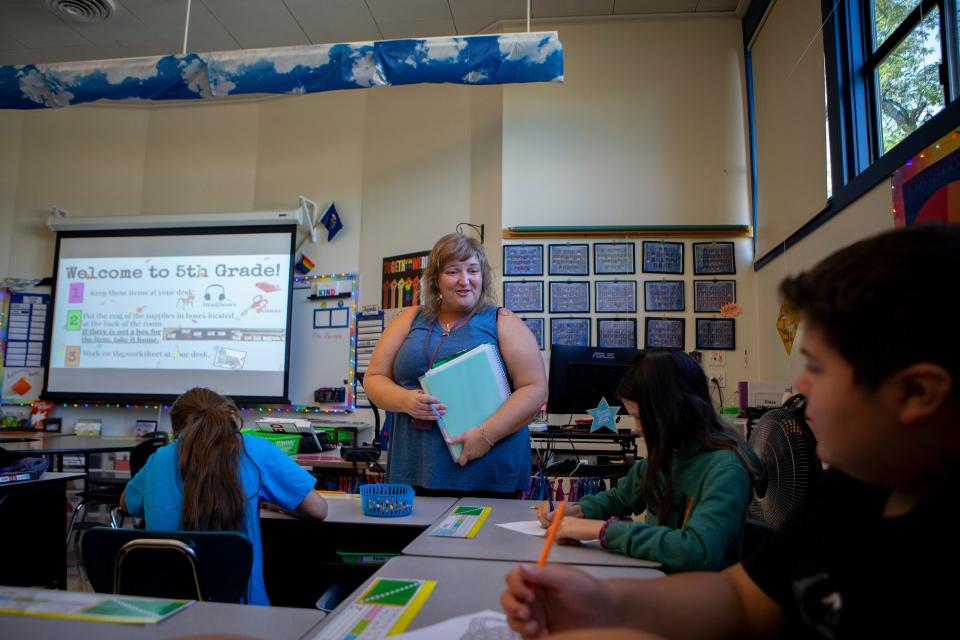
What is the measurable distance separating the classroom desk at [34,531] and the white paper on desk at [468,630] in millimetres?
2498

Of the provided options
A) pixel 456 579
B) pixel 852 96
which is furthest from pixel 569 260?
pixel 456 579

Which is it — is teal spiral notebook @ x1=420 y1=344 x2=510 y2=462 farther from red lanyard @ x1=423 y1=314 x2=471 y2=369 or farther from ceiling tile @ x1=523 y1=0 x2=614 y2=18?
ceiling tile @ x1=523 y1=0 x2=614 y2=18

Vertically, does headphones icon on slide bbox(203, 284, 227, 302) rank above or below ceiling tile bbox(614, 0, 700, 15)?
below

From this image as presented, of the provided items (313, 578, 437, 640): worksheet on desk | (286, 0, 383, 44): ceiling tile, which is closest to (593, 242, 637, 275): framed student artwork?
(286, 0, 383, 44): ceiling tile

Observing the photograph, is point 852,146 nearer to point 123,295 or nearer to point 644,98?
point 644,98

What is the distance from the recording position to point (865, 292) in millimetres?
477

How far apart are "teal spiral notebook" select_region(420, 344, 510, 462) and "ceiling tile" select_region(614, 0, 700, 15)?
3.67 metres

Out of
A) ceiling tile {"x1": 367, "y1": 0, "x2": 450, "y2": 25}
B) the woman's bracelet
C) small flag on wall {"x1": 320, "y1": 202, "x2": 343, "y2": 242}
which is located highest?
ceiling tile {"x1": 367, "y1": 0, "x2": 450, "y2": 25}

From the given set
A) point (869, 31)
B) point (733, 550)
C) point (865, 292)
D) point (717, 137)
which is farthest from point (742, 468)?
point (717, 137)

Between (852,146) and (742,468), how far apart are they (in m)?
2.42

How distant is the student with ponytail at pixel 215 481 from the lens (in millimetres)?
1504

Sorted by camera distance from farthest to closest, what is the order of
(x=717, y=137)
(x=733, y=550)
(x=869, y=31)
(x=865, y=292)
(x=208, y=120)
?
(x=208, y=120) → (x=717, y=137) → (x=869, y=31) → (x=733, y=550) → (x=865, y=292)

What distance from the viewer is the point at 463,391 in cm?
174

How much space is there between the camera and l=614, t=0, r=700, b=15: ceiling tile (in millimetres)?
4395
